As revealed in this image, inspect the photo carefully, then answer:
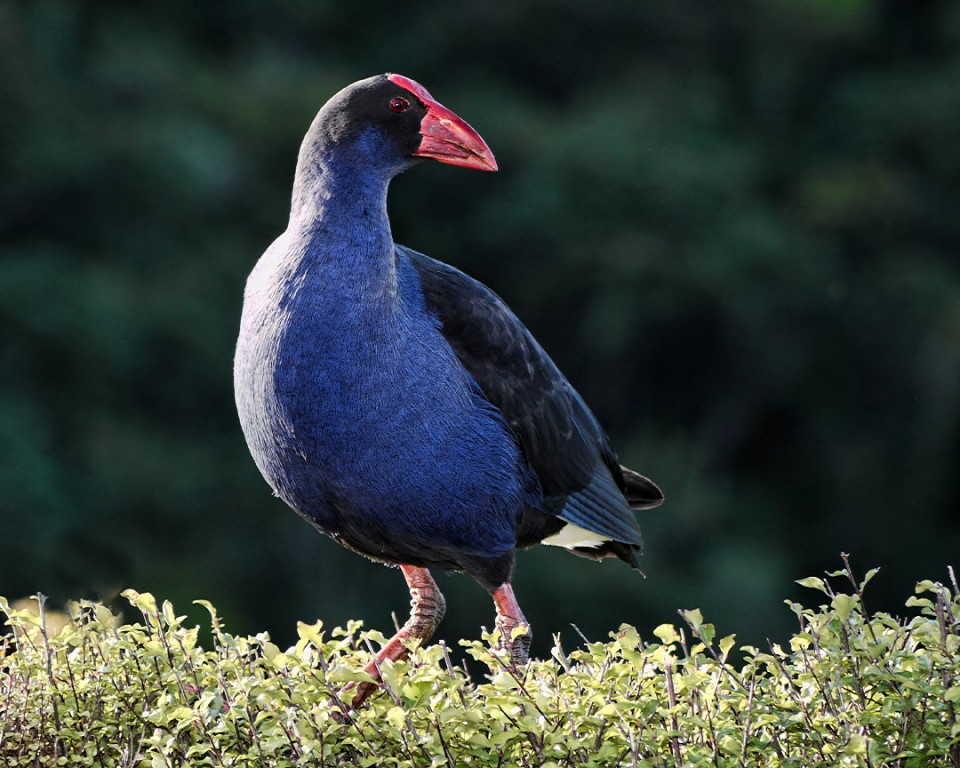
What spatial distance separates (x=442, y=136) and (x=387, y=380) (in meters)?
0.58

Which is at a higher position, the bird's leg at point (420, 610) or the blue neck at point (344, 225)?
the blue neck at point (344, 225)


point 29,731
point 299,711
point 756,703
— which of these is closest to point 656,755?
point 756,703

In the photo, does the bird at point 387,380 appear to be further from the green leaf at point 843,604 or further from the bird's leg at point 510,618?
the green leaf at point 843,604

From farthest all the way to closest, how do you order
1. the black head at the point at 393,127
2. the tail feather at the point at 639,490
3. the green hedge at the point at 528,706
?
the tail feather at the point at 639,490 → the black head at the point at 393,127 → the green hedge at the point at 528,706

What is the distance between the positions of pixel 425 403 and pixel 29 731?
0.96m

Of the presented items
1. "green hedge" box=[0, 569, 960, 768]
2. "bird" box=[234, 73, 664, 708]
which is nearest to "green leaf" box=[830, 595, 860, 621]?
"green hedge" box=[0, 569, 960, 768]

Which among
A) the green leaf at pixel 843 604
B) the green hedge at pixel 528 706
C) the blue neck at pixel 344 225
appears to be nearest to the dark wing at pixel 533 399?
the blue neck at pixel 344 225

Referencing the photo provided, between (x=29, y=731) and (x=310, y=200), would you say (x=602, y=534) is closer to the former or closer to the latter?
(x=310, y=200)

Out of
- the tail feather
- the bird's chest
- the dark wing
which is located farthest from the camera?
the tail feather

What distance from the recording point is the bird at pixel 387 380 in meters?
2.69

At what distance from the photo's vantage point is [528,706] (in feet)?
7.30

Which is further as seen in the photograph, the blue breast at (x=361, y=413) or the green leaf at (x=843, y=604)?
the blue breast at (x=361, y=413)

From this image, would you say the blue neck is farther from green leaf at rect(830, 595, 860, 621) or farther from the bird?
green leaf at rect(830, 595, 860, 621)

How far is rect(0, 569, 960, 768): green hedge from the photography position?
219cm
